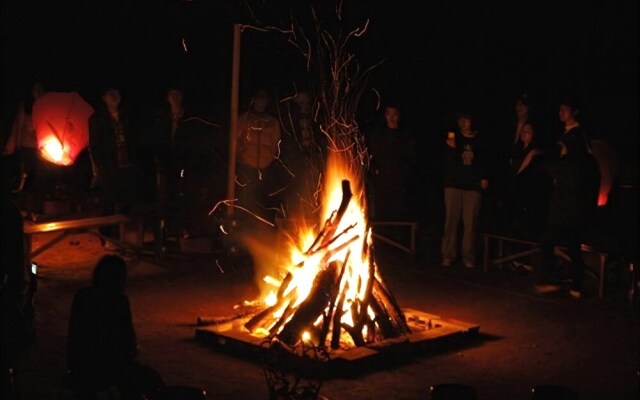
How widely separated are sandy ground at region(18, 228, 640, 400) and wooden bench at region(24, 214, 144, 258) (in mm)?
313

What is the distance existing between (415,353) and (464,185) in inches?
164

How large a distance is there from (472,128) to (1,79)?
12273mm

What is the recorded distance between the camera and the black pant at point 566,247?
37.6ft

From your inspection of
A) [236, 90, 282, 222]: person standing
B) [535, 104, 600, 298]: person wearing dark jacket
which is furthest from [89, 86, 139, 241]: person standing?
[535, 104, 600, 298]: person wearing dark jacket

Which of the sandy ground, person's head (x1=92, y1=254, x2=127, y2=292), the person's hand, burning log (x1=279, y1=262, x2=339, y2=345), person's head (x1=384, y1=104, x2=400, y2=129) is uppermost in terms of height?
person's head (x1=384, y1=104, x2=400, y2=129)

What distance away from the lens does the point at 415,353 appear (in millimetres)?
9016

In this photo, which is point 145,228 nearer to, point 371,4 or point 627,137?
point 371,4

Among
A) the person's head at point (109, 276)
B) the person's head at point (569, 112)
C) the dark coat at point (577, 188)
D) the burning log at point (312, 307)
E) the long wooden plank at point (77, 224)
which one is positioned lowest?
the burning log at point (312, 307)

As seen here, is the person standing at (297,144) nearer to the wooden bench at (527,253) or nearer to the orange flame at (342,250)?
the wooden bench at (527,253)

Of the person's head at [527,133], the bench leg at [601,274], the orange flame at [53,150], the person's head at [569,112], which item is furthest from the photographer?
the orange flame at [53,150]

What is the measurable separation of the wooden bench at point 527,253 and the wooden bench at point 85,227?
14.6ft

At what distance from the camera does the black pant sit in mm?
11453

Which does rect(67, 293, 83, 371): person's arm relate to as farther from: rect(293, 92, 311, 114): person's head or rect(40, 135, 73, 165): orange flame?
rect(40, 135, 73, 165): orange flame

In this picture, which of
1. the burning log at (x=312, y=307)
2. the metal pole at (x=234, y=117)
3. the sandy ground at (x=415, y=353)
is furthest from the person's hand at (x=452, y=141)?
the burning log at (x=312, y=307)
